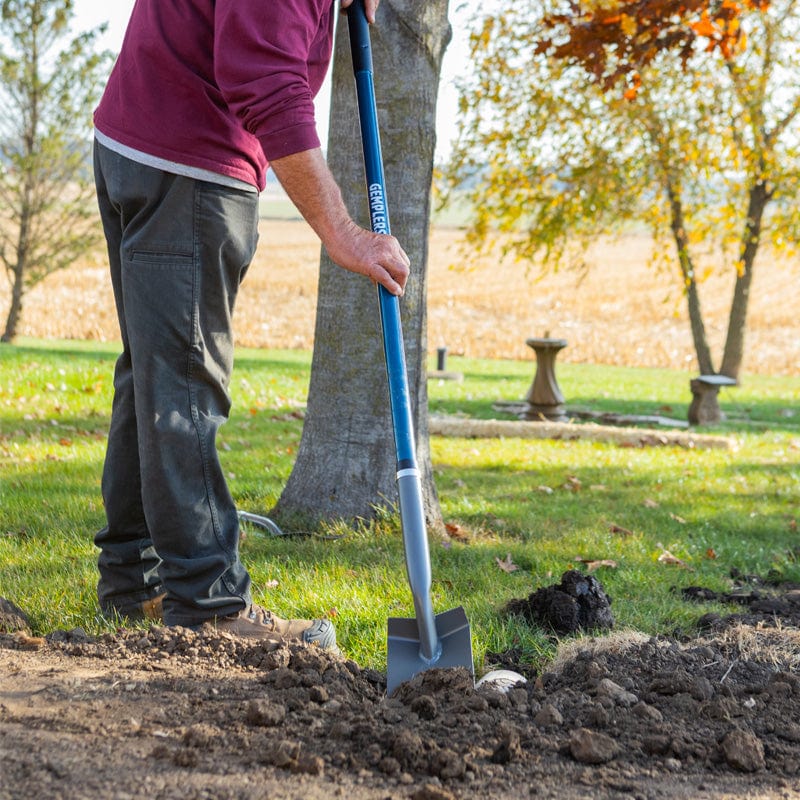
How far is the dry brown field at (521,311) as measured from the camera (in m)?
23.1

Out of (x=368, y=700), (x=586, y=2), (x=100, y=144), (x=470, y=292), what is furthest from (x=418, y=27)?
(x=470, y=292)

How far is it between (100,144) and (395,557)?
212cm

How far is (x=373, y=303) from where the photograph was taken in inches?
186

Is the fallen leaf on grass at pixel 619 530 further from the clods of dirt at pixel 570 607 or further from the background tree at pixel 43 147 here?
the background tree at pixel 43 147

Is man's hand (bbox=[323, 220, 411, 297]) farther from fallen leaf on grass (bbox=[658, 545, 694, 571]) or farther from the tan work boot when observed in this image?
fallen leaf on grass (bbox=[658, 545, 694, 571])

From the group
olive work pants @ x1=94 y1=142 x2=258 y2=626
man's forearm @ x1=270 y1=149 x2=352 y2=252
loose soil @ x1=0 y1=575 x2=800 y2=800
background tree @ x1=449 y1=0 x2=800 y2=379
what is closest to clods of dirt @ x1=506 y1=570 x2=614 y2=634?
loose soil @ x1=0 y1=575 x2=800 y2=800

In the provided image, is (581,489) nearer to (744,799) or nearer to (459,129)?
(744,799)

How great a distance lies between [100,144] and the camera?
9.46 feet

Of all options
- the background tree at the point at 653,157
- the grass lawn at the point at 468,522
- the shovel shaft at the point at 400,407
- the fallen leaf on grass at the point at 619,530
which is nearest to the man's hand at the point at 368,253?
the shovel shaft at the point at 400,407

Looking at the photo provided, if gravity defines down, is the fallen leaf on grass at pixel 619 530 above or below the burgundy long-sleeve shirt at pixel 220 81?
below

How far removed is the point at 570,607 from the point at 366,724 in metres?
1.32

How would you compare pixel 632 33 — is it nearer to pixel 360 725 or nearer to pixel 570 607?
pixel 570 607

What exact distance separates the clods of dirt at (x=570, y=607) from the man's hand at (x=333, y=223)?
4.42ft

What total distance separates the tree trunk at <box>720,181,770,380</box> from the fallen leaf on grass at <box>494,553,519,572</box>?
48.1ft
